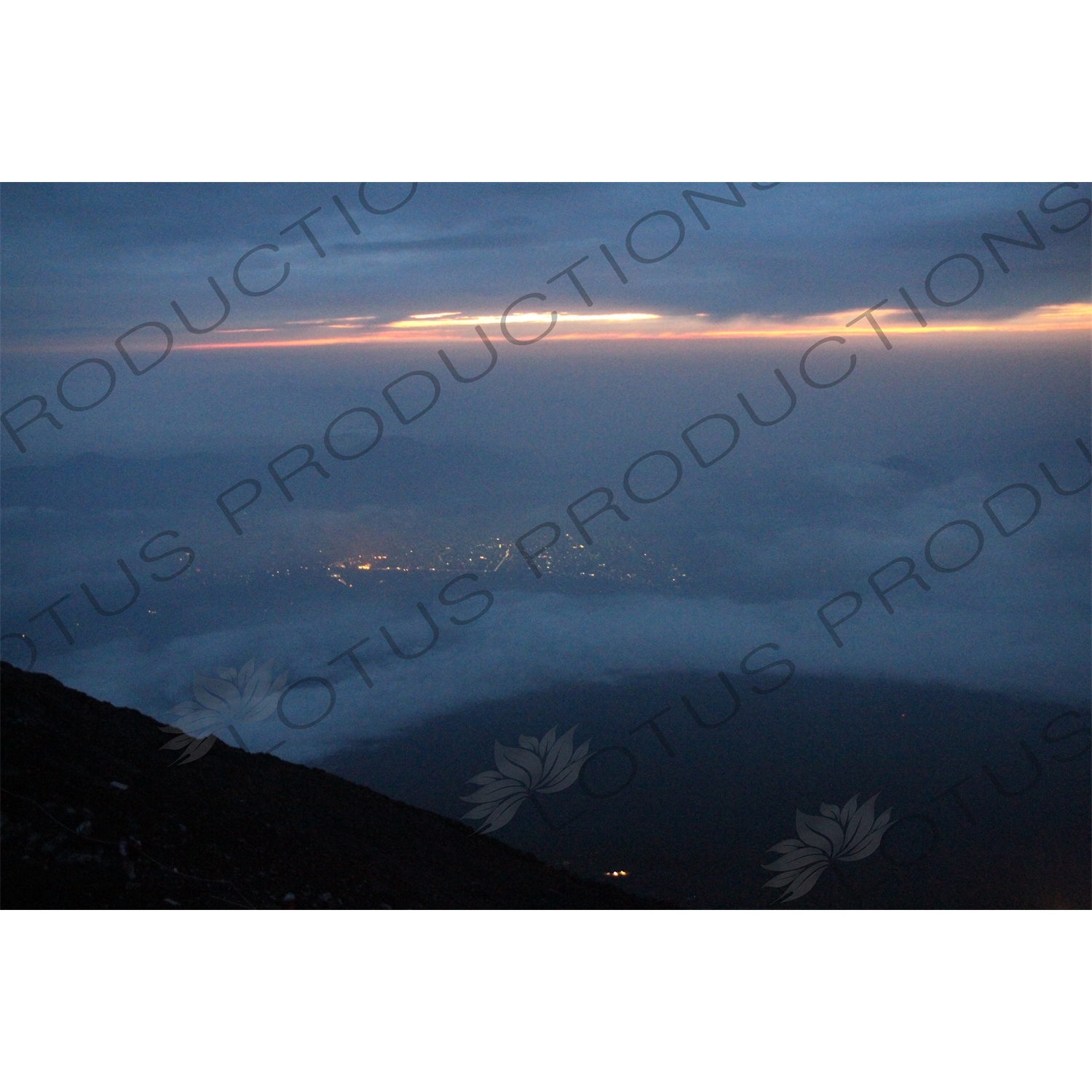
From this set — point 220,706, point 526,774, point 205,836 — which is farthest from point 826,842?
point 220,706

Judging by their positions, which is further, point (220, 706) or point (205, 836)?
point (220, 706)

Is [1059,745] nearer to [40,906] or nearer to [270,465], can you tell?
[270,465]

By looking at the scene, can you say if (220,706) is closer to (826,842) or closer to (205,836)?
(205,836)

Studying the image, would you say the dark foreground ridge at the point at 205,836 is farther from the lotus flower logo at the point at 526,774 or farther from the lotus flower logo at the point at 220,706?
the lotus flower logo at the point at 526,774

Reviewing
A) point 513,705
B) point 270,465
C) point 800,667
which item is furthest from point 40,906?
point 800,667

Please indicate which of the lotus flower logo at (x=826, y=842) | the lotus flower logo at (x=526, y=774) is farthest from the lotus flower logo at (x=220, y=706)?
the lotus flower logo at (x=826, y=842)

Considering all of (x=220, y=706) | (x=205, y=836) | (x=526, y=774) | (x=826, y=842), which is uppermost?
(x=220, y=706)

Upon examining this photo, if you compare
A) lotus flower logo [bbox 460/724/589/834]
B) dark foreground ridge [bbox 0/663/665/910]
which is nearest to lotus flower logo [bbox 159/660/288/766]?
dark foreground ridge [bbox 0/663/665/910]

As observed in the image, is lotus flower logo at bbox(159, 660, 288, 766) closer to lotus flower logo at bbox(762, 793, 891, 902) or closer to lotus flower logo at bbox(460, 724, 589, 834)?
lotus flower logo at bbox(460, 724, 589, 834)
